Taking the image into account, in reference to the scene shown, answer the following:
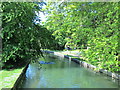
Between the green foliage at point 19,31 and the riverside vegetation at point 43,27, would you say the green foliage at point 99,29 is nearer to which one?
the riverside vegetation at point 43,27

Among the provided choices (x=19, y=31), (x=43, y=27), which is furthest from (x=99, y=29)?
(x=19, y=31)

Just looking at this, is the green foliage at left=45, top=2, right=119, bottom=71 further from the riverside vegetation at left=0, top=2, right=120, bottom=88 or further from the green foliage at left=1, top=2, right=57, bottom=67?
the green foliage at left=1, top=2, right=57, bottom=67

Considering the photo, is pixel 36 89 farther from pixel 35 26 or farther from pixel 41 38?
pixel 35 26

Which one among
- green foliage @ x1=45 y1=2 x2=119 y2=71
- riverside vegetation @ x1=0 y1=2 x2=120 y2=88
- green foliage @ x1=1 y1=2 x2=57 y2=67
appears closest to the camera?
green foliage @ x1=45 y1=2 x2=119 y2=71

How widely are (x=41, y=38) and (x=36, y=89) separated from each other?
9.61 ft

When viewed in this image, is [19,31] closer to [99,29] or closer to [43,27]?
[43,27]

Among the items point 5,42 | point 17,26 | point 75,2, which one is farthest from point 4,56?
point 75,2

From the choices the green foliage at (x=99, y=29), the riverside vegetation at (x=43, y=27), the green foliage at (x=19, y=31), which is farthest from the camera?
the green foliage at (x=19, y=31)

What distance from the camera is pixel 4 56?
24.2 feet

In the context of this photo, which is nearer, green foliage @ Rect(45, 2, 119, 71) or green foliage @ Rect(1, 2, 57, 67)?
green foliage @ Rect(45, 2, 119, 71)

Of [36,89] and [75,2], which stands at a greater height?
[75,2]

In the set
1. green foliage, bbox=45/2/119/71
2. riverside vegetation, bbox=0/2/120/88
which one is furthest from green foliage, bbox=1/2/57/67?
green foliage, bbox=45/2/119/71

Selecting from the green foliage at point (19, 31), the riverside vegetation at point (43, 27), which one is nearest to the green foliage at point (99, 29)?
the riverside vegetation at point (43, 27)

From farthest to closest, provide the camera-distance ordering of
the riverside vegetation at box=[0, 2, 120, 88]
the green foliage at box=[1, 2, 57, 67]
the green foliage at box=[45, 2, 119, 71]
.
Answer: the green foliage at box=[1, 2, 57, 67], the riverside vegetation at box=[0, 2, 120, 88], the green foliage at box=[45, 2, 119, 71]
